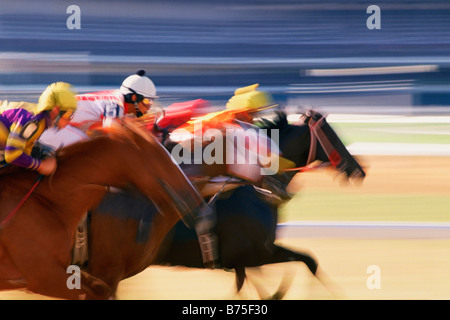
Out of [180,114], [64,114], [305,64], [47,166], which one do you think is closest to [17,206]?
[47,166]

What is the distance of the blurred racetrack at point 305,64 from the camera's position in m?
5.43

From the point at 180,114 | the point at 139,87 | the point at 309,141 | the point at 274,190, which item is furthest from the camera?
the point at 309,141

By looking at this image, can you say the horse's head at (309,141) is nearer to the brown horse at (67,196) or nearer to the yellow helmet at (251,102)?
the yellow helmet at (251,102)

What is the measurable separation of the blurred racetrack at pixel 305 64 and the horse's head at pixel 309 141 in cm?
102

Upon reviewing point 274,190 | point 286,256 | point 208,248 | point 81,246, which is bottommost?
point 286,256

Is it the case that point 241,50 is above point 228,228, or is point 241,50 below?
above

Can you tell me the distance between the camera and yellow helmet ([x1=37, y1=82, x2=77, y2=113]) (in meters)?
2.68

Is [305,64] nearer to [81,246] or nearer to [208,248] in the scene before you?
[208,248]

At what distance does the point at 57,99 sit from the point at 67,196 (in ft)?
1.36

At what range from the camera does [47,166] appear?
262 cm

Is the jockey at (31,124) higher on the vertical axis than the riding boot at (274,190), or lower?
higher

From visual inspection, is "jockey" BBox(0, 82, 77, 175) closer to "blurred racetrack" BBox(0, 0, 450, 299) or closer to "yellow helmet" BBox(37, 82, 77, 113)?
"yellow helmet" BBox(37, 82, 77, 113)

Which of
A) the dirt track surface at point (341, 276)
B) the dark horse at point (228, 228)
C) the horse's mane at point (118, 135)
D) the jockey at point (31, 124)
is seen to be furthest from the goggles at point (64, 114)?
the dirt track surface at point (341, 276)

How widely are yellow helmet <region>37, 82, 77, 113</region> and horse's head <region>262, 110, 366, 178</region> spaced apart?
4.65 ft
